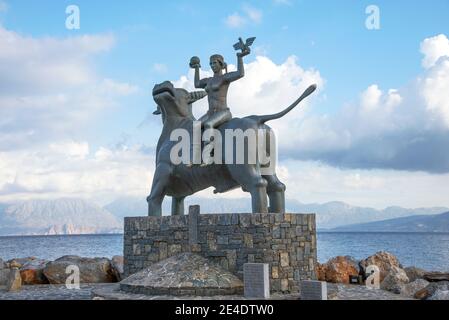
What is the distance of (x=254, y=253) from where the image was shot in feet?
37.0

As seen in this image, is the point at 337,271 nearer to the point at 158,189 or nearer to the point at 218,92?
the point at 158,189

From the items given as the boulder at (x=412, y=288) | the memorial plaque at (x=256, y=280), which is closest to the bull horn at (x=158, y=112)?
the memorial plaque at (x=256, y=280)

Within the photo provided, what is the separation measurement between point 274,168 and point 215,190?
1.47m

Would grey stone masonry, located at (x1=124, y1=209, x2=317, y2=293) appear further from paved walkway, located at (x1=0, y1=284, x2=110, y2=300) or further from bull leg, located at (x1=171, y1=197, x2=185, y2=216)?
paved walkway, located at (x1=0, y1=284, x2=110, y2=300)

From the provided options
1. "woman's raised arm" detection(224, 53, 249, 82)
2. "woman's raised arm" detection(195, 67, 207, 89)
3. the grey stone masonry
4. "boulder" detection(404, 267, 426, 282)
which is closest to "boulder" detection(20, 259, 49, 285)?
the grey stone masonry

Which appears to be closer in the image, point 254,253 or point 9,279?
point 254,253

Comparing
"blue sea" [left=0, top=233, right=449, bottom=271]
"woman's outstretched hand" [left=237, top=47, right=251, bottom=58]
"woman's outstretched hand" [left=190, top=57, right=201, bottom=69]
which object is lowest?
"blue sea" [left=0, top=233, right=449, bottom=271]

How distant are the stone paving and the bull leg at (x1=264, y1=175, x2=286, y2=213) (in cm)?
209

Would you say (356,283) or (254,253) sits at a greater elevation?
(254,253)

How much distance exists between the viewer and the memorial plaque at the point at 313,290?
Result: 10.4 m

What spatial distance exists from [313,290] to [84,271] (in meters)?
7.66

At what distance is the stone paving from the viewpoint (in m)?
10.8
